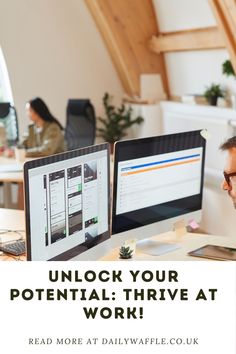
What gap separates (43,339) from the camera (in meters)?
1.64

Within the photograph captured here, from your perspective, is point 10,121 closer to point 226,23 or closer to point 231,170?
point 226,23

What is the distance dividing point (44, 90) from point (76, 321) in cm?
541

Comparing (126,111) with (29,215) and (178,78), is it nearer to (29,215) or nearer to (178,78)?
(178,78)

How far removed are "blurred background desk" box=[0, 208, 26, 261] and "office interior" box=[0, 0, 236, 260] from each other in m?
2.28

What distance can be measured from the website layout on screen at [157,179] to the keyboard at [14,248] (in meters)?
0.49

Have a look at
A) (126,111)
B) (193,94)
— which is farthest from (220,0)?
(126,111)

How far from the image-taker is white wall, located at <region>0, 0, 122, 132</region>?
6.56m

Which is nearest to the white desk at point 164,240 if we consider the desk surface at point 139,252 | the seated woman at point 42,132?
the desk surface at point 139,252

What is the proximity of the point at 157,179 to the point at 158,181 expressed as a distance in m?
0.01

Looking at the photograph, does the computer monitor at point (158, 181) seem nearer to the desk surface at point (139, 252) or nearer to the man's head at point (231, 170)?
the desk surface at point (139, 252)

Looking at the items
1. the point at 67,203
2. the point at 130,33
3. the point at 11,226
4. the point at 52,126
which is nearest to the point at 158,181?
the point at 67,203

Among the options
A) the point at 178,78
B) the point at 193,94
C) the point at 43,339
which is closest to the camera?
the point at 43,339

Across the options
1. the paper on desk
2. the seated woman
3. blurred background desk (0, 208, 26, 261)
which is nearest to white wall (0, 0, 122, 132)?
the seated woman

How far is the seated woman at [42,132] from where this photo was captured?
5.25 metres
